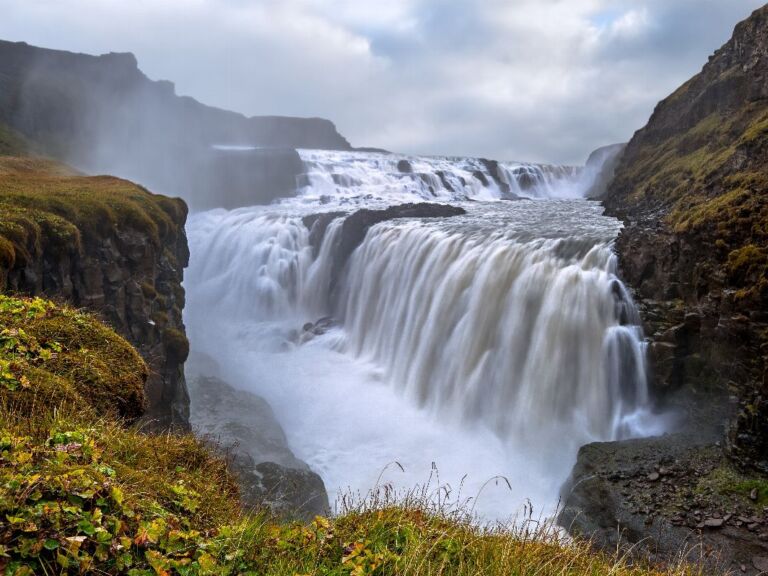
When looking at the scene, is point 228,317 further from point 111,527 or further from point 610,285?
point 111,527

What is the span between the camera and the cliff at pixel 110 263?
1095cm

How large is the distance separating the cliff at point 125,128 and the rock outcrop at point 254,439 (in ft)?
126

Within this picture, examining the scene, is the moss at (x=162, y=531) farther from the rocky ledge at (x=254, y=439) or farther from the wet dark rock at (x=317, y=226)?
the wet dark rock at (x=317, y=226)

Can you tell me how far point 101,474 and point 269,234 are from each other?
32.7m

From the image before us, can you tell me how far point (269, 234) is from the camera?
35.1 m

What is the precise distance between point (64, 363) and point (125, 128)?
261ft

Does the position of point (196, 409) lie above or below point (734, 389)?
below

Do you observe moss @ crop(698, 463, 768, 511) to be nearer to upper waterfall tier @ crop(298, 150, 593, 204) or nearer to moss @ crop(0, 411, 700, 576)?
moss @ crop(0, 411, 700, 576)

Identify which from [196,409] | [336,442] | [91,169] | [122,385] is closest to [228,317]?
[196,409]

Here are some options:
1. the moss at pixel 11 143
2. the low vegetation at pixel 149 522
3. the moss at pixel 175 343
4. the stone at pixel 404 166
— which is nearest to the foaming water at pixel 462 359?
the moss at pixel 175 343

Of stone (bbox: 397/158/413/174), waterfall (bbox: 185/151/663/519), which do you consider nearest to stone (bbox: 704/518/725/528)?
waterfall (bbox: 185/151/663/519)

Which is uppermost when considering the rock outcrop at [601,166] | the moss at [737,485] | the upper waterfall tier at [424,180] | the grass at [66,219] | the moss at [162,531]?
the rock outcrop at [601,166]

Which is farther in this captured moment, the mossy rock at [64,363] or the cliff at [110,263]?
the cliff at [110,263]

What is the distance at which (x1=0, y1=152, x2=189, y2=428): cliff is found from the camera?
10945 millimetres
